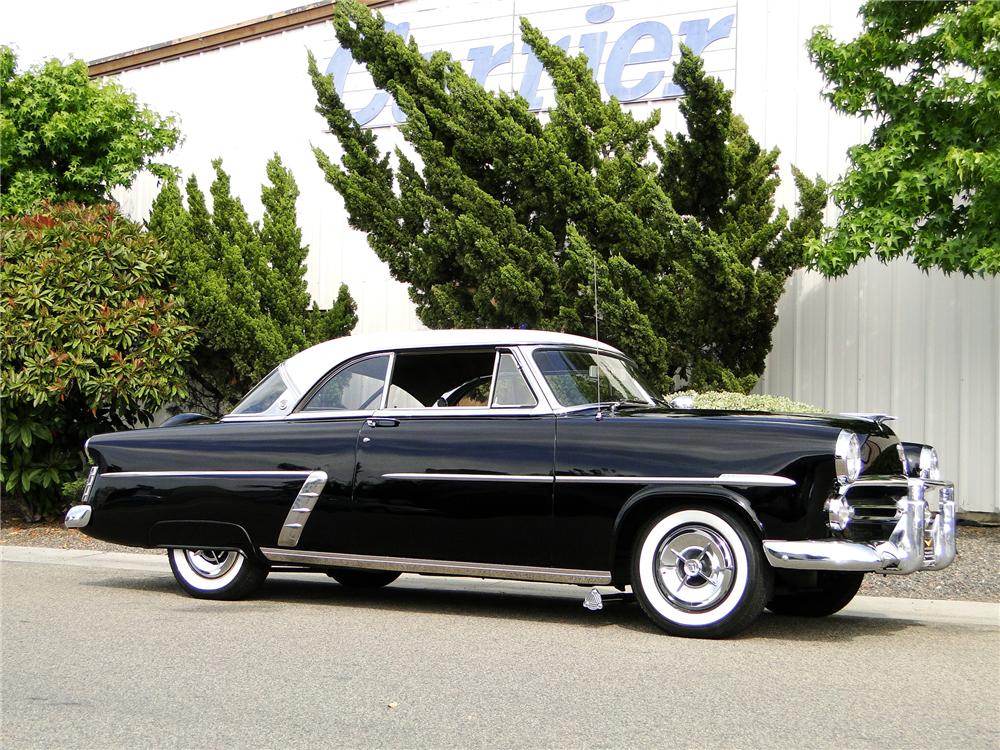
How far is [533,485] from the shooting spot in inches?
243

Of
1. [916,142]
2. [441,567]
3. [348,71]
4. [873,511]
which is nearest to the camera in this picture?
[873,511]

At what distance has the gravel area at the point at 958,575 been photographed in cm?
782

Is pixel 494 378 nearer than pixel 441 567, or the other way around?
pixel 441 567

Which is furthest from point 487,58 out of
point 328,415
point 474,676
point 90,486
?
point 474,676

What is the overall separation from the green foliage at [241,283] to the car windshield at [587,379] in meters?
6.64

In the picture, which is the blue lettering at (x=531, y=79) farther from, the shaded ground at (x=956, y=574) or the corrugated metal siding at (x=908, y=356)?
the shaded ground at (x=956, y=574)

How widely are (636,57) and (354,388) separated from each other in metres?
8.92

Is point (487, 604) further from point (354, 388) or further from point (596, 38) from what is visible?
point (596, 38)

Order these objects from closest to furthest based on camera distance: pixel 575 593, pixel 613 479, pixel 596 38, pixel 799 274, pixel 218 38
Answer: pixel 613 479, pixel 575 593, pixel 799 274, pixel 596 38, pixel 218 38

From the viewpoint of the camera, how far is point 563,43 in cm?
1489

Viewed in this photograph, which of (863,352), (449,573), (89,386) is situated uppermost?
(863,352)

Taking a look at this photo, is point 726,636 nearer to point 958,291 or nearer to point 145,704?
point 145,704

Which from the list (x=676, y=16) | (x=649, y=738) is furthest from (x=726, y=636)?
(x=676, y=16)

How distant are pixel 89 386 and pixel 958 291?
9594 mm
